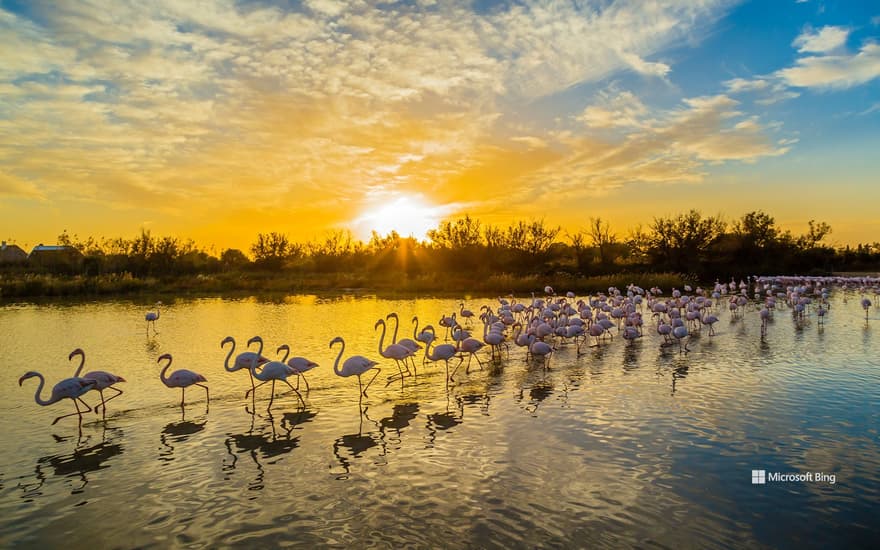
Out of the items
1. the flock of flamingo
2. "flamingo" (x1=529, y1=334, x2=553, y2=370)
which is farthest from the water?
the flock of flamingo

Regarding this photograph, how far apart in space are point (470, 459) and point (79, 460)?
5.30 m

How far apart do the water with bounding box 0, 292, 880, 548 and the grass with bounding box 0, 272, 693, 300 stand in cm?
2371

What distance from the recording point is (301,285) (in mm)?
42281

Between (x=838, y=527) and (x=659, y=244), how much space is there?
5598cm

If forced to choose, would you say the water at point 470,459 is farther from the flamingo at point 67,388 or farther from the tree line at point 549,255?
the tree line at point 549,255

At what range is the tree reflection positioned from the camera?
6.70 metres

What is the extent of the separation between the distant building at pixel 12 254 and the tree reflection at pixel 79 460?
2413 inches

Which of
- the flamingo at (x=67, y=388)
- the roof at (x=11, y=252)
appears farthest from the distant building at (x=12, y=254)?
the flamingo at (x=67, y=388)

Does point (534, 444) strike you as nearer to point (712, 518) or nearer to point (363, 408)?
point (712, 518)

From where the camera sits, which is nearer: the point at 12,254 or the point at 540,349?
the point at 540,349

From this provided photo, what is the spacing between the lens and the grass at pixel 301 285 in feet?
113

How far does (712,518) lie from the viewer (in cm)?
575

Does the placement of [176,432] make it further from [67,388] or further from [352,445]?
[352,445]

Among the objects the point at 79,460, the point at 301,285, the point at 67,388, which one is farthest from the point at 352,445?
the point at 301,285
